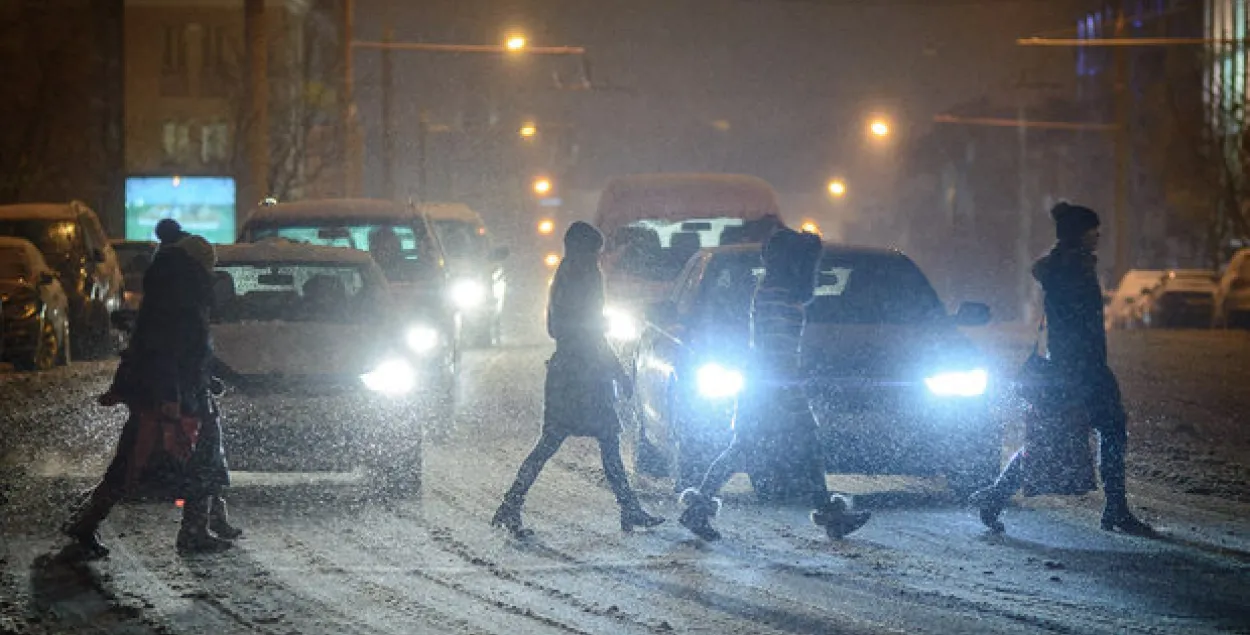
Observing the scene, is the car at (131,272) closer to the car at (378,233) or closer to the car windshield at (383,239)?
the car at (378,233)

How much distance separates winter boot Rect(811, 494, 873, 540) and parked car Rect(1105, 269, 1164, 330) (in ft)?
110

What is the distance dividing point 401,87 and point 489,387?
231 ft

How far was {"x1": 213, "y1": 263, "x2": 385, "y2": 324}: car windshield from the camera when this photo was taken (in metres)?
12.5

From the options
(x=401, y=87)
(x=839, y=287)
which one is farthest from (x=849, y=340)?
(x=401, y=87)

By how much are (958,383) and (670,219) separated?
12908 millimetres

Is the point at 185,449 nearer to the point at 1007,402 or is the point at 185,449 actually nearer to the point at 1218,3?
the point at 1007,402

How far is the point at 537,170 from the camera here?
92812 mm

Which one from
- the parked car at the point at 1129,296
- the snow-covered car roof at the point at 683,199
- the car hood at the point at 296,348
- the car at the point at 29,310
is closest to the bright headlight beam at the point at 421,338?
the car hood at the point at 296,348

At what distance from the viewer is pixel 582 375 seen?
416 inches

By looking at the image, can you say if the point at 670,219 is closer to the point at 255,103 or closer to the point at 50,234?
the point at 255,103

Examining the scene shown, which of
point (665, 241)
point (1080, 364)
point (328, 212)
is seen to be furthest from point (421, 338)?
point (665, 241)

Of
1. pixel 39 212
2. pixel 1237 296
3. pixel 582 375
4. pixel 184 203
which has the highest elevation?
pixel 184 203

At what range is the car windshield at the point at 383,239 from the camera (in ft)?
63.1

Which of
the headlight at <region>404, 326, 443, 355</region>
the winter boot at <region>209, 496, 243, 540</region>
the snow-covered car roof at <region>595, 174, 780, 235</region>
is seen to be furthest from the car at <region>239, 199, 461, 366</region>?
the winter boot at <region>209, 496, 243, 540</region>
